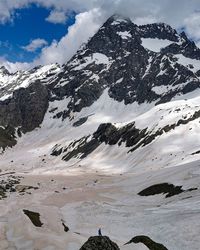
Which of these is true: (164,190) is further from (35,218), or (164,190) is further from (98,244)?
(98,244)

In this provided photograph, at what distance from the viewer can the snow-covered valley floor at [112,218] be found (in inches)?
2004

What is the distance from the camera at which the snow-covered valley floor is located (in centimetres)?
5091

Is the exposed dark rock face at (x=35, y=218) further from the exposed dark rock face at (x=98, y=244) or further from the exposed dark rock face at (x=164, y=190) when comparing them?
the exposed dark rock face at (x=98, y=244)

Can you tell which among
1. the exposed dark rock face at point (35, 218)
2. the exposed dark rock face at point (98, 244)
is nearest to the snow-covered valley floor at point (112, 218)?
the exposed dark rock face at point (35, 218)

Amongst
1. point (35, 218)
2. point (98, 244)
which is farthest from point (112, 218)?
point (98, 244)

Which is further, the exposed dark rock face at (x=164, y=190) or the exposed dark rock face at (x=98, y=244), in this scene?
the exposed dark rock face at (x=164, y=190)

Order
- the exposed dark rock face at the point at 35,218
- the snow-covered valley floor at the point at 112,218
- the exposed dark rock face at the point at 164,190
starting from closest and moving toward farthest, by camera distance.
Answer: the snow-covered valley floor at the point at 112,218, the exposed dark rock face at the point at 35,218, the exposed dark rock face at the point at 164,190

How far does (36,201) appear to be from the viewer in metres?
106

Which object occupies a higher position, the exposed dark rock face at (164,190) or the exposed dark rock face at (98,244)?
the exposed dark rock face at (164,190)

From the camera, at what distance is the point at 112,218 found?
7281 cm

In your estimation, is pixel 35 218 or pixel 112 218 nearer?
pixel 35 218

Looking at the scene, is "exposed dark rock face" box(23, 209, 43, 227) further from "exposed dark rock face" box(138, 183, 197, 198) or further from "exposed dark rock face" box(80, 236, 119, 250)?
"exposed dark rock face" box(80, 236, 119, 250)

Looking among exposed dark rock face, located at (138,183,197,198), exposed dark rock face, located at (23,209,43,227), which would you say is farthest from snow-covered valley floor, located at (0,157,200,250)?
exposed dark rock face, located at (138,183,197,198)

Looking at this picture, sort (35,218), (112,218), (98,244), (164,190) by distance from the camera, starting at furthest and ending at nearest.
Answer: (164,190)
(112,218)
(35,218)
(98,244)
